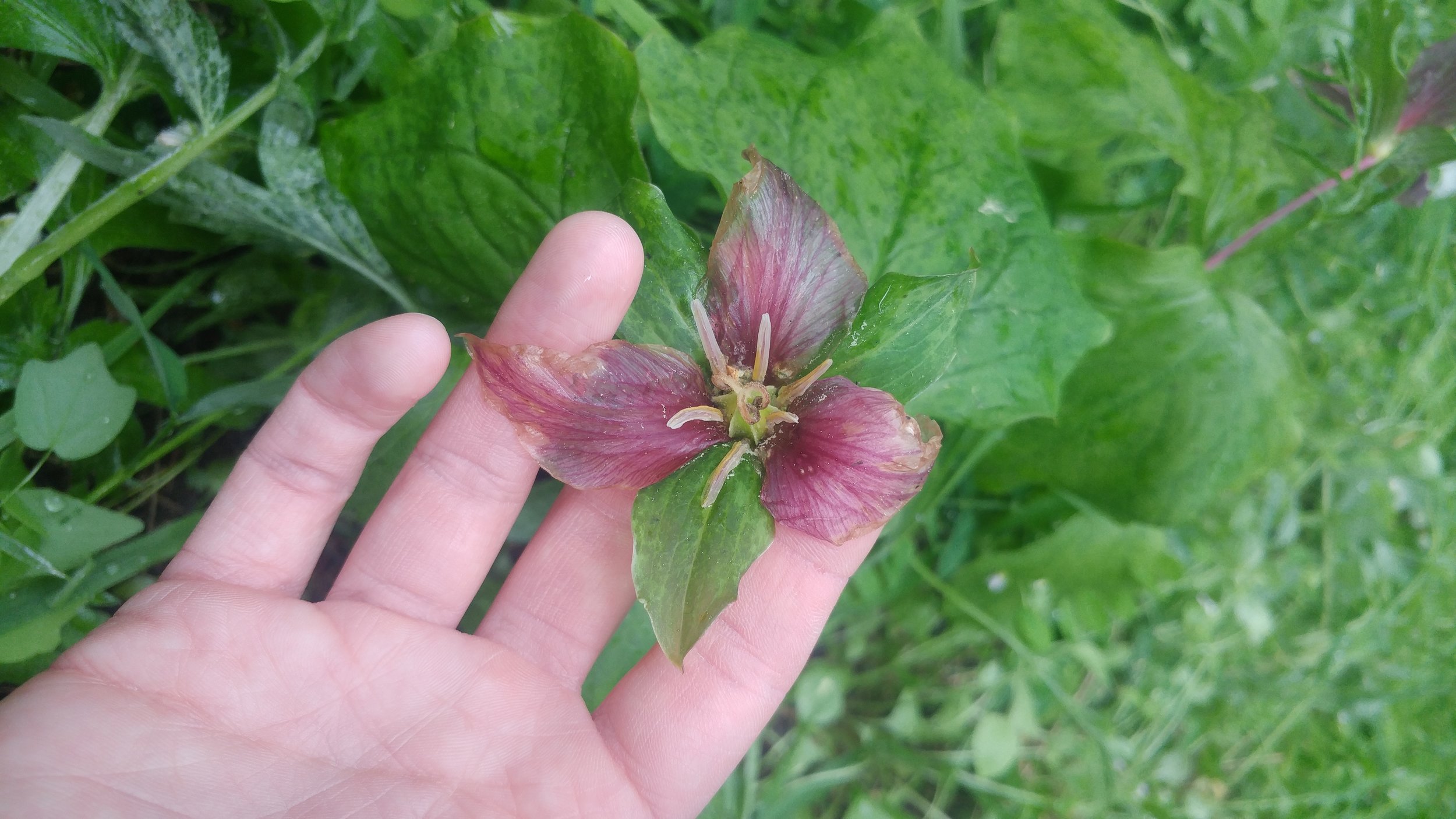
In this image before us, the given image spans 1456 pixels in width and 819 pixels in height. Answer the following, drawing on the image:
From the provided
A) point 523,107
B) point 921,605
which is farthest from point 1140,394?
point 523,107

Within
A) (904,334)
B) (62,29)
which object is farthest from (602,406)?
(62,29)

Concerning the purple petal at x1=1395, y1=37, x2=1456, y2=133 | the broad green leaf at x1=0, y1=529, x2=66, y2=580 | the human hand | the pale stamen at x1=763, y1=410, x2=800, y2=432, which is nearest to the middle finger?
the human hand

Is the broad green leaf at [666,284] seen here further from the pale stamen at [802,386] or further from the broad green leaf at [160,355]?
the broad green leaf at [160,355]

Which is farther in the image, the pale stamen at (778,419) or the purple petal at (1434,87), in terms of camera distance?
the purple petal at (1434,87)

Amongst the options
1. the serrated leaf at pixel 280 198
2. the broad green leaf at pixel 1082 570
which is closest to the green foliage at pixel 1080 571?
the broad green leaf at pixel 1082 570

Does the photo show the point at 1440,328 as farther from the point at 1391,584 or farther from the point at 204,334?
the point at 204,334

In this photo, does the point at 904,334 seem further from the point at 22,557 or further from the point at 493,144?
the point at 22,557

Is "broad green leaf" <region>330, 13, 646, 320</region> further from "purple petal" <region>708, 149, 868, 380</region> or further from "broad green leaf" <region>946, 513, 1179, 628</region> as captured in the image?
"broad green leaf" <region>946, 513, 1179, 628</region>
